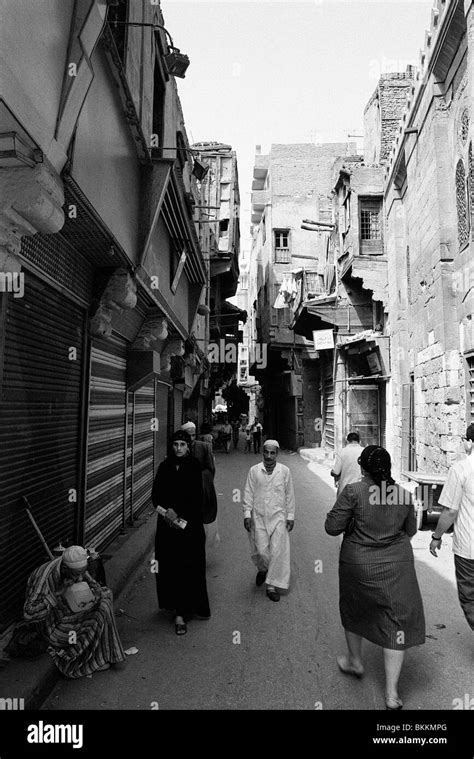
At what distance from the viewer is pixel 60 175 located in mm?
3174

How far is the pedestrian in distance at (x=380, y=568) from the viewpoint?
2.95 meters

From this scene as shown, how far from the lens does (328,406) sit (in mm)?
21516

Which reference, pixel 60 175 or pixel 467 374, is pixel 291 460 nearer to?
pixel 467 374

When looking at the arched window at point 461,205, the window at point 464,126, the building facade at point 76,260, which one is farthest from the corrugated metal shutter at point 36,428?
the window at point 464,126

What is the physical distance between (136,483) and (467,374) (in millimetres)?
5783

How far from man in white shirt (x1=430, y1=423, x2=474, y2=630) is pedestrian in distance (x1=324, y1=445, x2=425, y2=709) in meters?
0.78

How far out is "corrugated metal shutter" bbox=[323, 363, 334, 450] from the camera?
20250 millimetres

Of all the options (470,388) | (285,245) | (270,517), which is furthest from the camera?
(285,245)

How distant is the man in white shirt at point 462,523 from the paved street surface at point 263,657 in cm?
50

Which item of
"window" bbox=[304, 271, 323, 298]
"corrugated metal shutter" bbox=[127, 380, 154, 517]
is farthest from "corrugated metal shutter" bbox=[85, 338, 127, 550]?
"window" bbox=[304, 271, 323, 298]

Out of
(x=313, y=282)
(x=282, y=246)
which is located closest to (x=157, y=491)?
(x=313, y=282)

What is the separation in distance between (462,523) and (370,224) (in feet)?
50.1

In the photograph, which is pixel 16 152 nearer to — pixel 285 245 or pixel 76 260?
pixel 76 260

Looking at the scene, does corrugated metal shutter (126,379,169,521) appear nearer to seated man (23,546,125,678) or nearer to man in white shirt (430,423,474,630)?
seated man (23,546,125,678)
